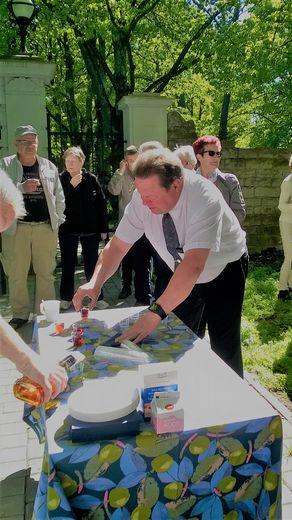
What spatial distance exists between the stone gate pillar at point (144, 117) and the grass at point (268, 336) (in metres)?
2.69

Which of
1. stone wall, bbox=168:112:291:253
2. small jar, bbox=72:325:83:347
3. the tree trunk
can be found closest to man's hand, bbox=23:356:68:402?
small jar, bbox=72:325:83:347

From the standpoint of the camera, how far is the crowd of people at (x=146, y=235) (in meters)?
2.11

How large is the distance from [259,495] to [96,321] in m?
1.22

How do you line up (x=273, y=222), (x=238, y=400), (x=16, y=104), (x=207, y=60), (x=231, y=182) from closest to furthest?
(x=238, y=400)
(x=231, y=182)
(x=16, y=104)
(x=273, y=222)
(x=207, y=60)

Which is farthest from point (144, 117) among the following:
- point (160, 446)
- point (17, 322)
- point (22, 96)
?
point (160, 446)

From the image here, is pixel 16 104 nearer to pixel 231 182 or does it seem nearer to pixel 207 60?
pixel 231 182

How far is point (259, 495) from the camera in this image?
1.48 metres

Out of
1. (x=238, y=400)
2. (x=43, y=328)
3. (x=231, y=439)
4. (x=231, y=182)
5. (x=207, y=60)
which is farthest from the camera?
(x=207, y=60)

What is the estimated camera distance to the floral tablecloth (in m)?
1.30

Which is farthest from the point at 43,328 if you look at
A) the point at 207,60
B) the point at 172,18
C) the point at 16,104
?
the point at 172,18

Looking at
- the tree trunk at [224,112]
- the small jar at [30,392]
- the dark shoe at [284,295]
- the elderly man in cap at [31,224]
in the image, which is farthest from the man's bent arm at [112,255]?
the tree trunk at [224,112]

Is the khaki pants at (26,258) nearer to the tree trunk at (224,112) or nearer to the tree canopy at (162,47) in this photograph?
the tree canopy at (162,47)

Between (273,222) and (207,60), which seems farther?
(207,60)

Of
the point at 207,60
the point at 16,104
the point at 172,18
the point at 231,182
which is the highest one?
the point at 172,18
